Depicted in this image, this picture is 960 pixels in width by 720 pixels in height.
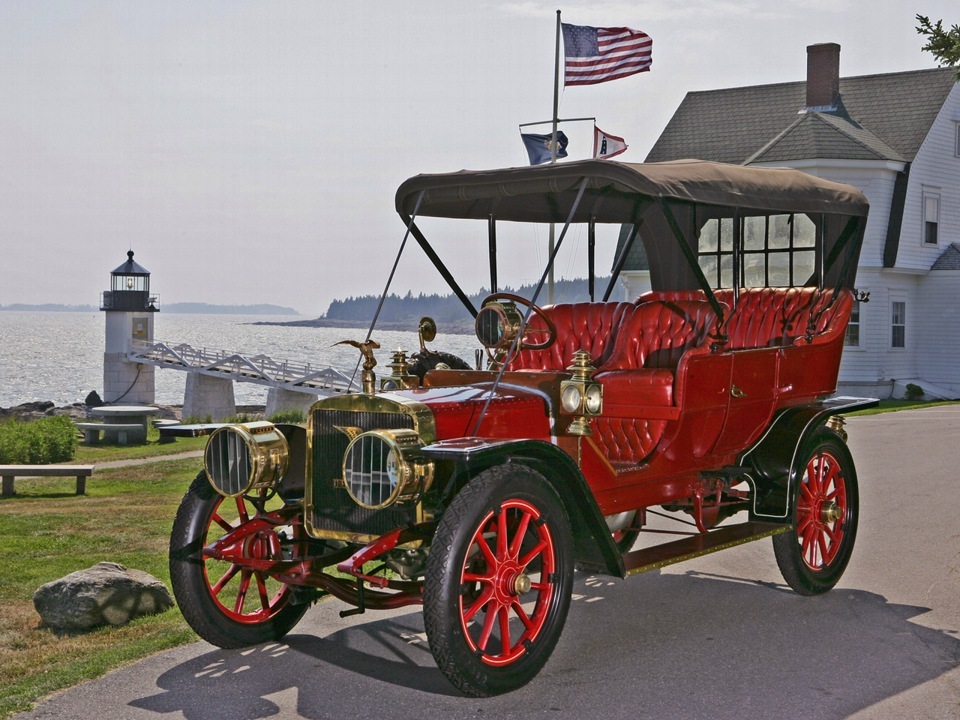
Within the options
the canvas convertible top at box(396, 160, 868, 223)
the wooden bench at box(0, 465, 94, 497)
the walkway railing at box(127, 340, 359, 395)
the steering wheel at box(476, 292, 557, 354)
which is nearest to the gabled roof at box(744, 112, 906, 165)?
the walkway railing at box(127, 340, 359, 395)

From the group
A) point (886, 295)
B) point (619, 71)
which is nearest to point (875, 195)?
point (886, 295)

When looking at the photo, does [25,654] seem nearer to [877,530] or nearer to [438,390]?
[438,390]

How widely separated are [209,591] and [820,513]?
4009 mm

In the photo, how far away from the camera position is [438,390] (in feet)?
20.8

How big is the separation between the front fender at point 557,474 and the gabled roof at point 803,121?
83.5 feet

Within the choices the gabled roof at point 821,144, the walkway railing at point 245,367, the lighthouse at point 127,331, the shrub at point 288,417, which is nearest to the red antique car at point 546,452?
the gabled roof at point 821,144

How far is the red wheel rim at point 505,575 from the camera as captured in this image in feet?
17.6

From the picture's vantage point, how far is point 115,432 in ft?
94.8

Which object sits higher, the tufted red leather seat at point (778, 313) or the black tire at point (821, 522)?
the tufted red leather seat at point (778, 313)

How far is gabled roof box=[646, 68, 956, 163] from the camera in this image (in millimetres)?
30391

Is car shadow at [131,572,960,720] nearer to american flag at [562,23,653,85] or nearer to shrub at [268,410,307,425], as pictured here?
american flag at [562,23,653,85]

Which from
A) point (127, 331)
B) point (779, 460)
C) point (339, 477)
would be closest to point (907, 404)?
point (779, 460)

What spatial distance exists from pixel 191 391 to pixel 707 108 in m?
30.1

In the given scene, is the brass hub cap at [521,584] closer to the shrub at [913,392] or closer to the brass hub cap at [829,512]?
the brass hub cap at [829,512]
